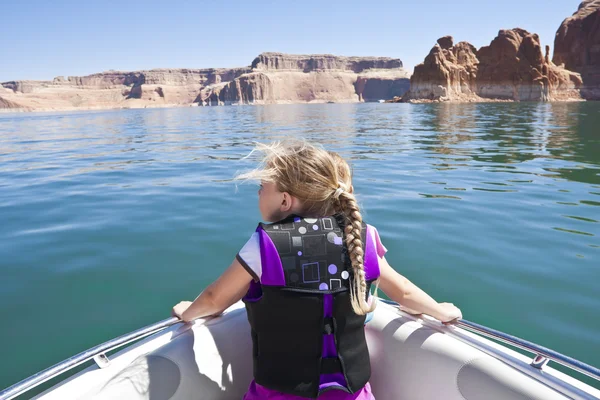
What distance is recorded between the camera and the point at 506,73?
6356 cm

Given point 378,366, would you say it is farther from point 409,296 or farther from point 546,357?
point 546,357

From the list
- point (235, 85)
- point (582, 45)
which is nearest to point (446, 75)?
point (582, 45)

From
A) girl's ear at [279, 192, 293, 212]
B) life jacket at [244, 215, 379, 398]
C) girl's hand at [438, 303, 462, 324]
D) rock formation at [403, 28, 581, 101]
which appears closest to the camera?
life jacket at [244, 215, 379, 398]

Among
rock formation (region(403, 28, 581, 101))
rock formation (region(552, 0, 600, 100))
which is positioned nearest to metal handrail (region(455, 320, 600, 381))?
rock formation (region(403, 28, 581, 101))

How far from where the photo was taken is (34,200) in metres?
6.73

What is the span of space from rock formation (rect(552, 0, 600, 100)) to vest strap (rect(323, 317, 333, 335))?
7840 centimetres

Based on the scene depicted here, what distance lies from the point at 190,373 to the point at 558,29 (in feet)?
317

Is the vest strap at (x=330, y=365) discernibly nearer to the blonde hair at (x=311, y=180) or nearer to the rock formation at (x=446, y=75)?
the blonde hair at (x=311, y=180)

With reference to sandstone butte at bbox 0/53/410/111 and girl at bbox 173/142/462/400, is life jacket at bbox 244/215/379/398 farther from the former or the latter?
sandstone butte at bbox 0/53/410/111

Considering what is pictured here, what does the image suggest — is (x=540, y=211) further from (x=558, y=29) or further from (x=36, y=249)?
(x=558, y=29)

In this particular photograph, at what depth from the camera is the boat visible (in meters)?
1.53

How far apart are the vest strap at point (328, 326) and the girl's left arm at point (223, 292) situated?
11.3 inches

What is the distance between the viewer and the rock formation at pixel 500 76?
60.8m

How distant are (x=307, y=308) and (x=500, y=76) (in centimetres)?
7235
